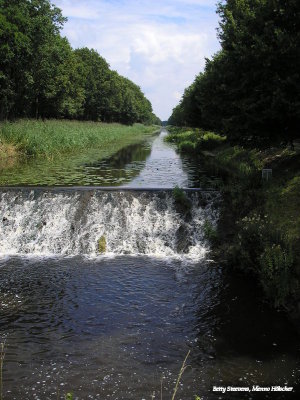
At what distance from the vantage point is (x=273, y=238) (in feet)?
30.7

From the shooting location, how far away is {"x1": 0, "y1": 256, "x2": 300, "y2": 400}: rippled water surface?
6.41 m

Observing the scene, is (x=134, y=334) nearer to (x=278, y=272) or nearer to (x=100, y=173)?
(x=278, y=272)

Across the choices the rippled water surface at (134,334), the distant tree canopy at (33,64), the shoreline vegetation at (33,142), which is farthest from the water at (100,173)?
the distant tree canopy at (33,64)

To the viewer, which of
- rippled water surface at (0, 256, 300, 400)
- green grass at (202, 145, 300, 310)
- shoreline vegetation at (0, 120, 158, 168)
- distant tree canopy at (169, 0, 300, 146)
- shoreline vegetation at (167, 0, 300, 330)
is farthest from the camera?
shoreline vegetation at (0, 120, 158, 168)

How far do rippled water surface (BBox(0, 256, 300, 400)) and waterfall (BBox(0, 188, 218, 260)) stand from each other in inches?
69.7

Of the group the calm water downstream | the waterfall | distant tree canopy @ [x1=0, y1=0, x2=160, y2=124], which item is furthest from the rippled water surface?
distant tree canopy @ [x1=0, y1=0, x2=160, y2=124]

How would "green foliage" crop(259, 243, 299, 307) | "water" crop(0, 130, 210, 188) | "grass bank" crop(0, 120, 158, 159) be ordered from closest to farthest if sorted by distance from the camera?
"green foliage" crop(259, 243, 299, 307) < "water" crop(0, 130, 210, 188) < "grass bank" crop(0, 120, 158, 159)

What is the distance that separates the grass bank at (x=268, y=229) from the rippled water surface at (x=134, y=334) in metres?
0.60

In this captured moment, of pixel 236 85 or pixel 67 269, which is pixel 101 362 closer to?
pixel 67 269

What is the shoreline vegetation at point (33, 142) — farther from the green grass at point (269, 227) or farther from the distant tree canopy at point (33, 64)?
the green grass at point (269, 227)

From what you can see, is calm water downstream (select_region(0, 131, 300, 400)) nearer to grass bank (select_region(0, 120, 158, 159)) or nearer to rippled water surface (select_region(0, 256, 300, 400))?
rippled water surface (select_region(0, 256, 300, 400))

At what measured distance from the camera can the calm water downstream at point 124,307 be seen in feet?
21.3

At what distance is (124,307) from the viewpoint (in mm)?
8953

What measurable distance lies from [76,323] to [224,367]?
3.20 meters
